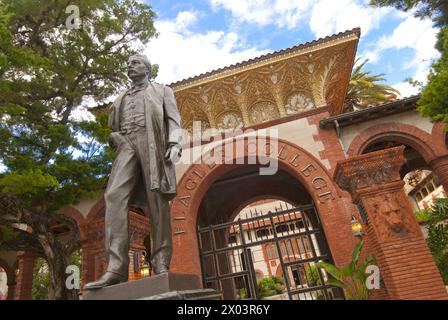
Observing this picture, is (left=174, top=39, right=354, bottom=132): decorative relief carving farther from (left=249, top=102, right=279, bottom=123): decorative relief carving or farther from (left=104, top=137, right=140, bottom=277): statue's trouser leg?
(left=104, top=137, right=140, bottom=277): statue's trouser leg

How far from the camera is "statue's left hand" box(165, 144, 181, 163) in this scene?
2.99 m

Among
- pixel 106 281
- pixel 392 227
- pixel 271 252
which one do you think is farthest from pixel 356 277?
pixel 271 252

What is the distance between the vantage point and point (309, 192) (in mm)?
9453

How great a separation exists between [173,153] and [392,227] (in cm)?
459

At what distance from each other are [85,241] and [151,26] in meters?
7.12

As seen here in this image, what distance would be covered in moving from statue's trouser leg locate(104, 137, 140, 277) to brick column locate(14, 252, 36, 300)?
11324mm

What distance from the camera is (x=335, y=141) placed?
9.53 metres

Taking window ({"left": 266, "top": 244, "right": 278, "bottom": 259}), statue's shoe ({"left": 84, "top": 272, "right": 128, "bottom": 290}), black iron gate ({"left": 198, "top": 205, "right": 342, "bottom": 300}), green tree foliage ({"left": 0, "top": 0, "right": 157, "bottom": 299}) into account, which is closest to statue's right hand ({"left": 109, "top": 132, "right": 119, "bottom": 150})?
statue's shoe ({"left": 84, "top": 272, "right": 128, "bottom": 290})

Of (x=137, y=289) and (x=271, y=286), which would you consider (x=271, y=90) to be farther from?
(x=271, y=286)

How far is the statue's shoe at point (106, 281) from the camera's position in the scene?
242 cm

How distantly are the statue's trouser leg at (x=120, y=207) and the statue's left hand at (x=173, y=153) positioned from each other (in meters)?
0.31

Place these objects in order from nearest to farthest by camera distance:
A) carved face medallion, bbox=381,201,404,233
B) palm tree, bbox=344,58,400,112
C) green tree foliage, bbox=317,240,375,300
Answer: carved face medallion, bbox=381,201,404,233 → green tree foliage, bbox=317,240,375,300 → palm tree, bbox=344,58,400,112
